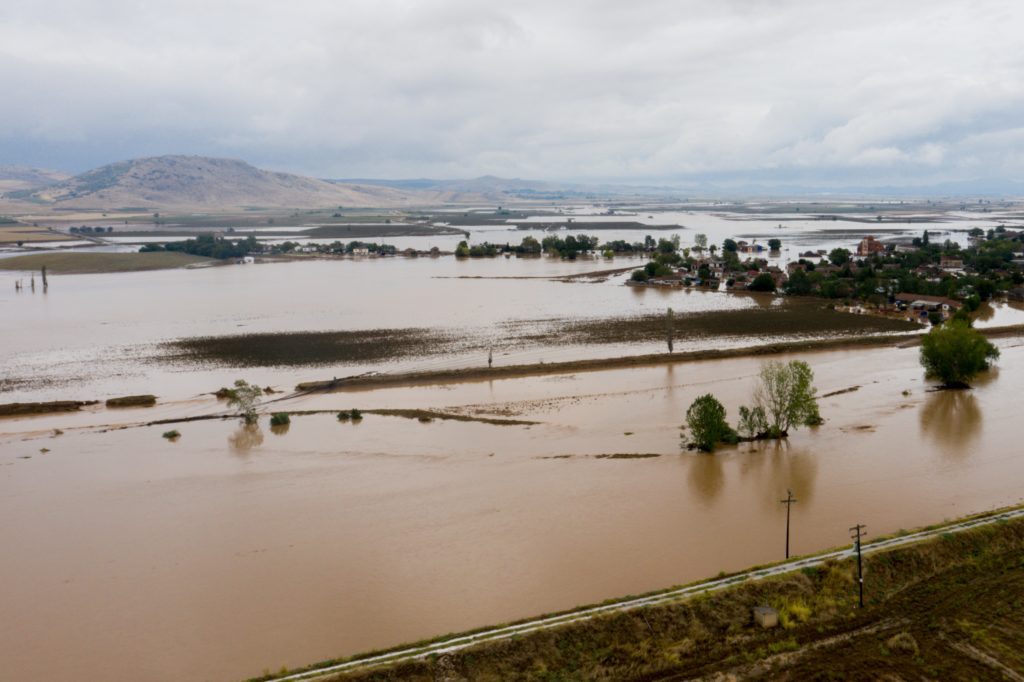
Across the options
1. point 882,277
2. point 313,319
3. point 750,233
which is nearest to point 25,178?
point 750,233

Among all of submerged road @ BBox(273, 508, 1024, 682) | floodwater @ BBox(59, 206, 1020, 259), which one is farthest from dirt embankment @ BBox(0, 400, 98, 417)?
floodwater @ BBox(59, 206, 1020, 259)

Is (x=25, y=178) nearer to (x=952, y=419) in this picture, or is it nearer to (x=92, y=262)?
(x=92, y=262)

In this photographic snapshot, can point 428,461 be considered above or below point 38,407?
below

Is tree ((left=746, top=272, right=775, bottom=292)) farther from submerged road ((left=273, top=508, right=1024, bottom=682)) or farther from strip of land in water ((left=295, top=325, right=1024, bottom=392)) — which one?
submerged road ((left=273, top=508, right=1024, bottom=682))

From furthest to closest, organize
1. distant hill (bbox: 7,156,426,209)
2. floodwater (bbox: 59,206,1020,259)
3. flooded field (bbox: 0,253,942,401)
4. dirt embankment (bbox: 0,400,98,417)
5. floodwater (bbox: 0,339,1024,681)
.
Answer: distant hill (bbox: 7,156,426,209) → floodwater (bbox: 59,206,1020,259) → flooded field (bbox: 0,253,942,401) → dirt embankment (bbox: 0,400,98,417) → floodwater (bbox: 0,339,1024,681)

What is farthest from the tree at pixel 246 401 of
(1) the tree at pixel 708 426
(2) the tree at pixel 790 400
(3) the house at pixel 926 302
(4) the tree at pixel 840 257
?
(4) the tree at pixel 840 257

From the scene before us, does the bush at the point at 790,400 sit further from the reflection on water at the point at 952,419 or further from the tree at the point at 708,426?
the reflection on water at the point at 952,419
